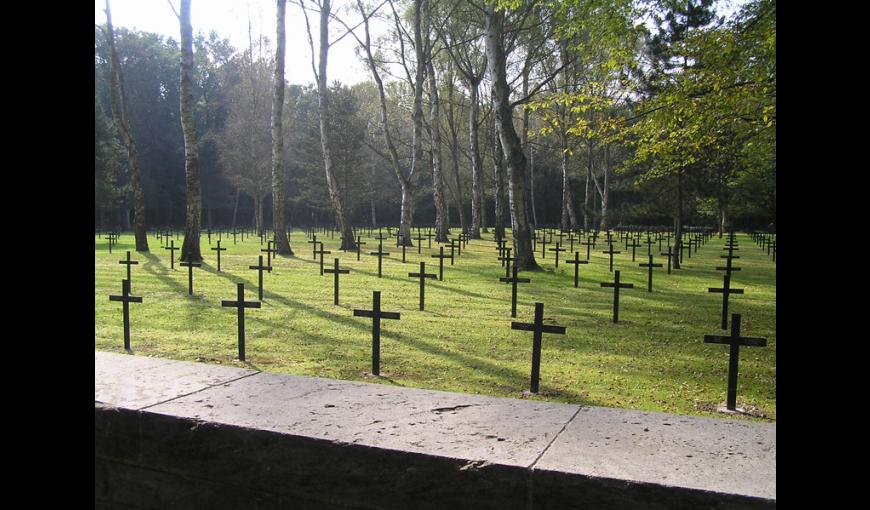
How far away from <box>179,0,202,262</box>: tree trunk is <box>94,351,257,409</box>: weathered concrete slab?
578 inches

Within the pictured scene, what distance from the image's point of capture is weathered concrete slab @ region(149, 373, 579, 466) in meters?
2.23

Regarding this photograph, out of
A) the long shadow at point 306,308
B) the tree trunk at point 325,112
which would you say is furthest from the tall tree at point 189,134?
the tree trunk at point 325,112

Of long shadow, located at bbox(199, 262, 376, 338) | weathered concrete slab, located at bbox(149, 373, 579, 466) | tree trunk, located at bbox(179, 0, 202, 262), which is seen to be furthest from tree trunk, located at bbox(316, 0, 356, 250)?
weathered concrete slab, located at bbox(149, 373, 579, 466)

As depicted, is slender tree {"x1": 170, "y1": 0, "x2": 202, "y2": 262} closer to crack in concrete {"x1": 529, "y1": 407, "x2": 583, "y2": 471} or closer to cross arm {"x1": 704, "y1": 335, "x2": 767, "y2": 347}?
cross arm {"x1": 704, "y1": 335, "x2": 767, "y2": 347}

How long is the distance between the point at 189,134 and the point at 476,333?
12165 millimetres

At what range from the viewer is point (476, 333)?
8844 millimetres

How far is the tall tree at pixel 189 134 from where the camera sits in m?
17.5

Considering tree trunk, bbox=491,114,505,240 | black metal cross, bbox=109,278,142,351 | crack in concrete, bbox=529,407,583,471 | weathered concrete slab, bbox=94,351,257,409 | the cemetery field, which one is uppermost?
tree trunk, bbox=491,114,505,240

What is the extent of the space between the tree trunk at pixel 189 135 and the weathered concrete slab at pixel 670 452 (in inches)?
644

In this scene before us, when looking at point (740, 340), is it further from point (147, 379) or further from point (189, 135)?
point (189, 135)

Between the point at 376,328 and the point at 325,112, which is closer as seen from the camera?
the point at 376,328

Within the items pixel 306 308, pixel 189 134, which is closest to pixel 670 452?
pixel 306 308

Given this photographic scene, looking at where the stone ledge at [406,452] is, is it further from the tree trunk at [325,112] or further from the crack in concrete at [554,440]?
the tree trunk at [325,112]
